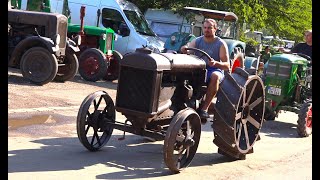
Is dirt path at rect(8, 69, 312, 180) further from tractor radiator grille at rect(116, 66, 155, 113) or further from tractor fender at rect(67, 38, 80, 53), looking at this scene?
tractor fender at rect(67, 38, 80, 53)

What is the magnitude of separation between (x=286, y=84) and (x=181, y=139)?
4.70 metres

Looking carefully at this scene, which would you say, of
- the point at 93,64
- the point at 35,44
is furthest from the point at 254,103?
the point at 93,64

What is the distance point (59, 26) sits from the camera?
1139cm

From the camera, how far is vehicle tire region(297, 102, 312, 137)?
29.0 ft

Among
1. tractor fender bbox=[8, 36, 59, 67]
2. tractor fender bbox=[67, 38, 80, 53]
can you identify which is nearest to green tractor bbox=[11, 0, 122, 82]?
tractor fender bbox=[67, 38, 80, 53]

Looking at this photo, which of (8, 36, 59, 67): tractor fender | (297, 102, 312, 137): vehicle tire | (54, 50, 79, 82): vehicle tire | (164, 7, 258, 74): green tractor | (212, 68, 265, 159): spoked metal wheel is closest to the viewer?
(212, 68, 265, 159): spoked metal wheel

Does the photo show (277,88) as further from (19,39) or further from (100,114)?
(19,39)

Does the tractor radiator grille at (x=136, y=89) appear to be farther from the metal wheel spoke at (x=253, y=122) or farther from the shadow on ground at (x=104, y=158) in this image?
the metal wheel spoke at (x=253, y=122)

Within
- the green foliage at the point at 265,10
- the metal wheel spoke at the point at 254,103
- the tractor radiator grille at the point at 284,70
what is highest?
the green foliage at the point at 265,10

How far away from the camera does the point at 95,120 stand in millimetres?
6047

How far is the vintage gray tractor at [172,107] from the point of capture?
550 centimetres

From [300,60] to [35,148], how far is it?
576cm

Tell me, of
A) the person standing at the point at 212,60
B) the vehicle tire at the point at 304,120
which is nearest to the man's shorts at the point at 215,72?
the person standing at the point at 212,60

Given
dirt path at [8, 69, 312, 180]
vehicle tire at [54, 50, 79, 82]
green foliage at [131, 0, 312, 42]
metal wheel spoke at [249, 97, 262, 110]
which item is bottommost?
dirt path at [8, 69, 312, 180]
